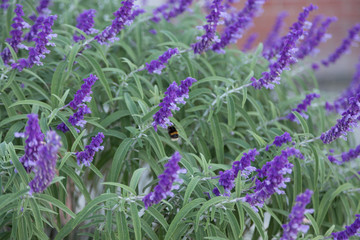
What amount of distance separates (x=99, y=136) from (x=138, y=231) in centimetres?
48

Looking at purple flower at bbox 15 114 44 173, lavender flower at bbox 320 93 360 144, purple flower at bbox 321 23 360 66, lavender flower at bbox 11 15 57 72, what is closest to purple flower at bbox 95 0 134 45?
lavender flower at bbox 11 15 57 72

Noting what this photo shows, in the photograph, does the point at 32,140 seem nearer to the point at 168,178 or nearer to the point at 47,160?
the point at 47,160

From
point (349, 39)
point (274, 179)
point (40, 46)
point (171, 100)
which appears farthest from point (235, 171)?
point (349, 39)

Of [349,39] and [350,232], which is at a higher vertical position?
[349,39]

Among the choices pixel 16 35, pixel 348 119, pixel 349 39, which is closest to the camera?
pixel 348 119

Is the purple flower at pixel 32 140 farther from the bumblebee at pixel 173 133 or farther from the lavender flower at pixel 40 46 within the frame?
the bumblebee at pixel 173 133

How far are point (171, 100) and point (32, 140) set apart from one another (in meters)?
0.68

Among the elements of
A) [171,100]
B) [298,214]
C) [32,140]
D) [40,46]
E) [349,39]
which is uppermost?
[349,39]

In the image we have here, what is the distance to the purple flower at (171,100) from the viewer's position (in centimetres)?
214

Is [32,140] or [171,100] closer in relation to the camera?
[32,140]

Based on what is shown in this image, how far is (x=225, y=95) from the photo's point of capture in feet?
8.86

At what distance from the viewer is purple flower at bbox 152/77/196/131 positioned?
2139mm

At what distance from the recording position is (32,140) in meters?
1.76

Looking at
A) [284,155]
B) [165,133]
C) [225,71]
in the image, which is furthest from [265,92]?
[284,155]
